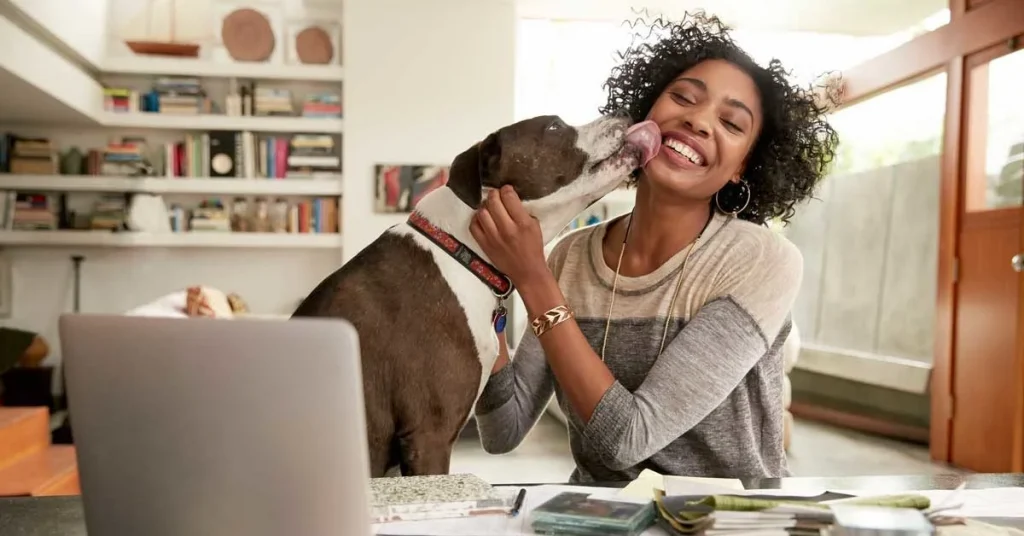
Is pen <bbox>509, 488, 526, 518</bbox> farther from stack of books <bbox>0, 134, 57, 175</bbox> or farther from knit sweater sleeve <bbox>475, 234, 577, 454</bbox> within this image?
stack of books <bbox>0, 134, 57, 175</bbox>

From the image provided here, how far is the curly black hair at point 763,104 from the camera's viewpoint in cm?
154

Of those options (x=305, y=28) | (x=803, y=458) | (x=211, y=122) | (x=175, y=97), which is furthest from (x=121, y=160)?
(x=803, y=458)

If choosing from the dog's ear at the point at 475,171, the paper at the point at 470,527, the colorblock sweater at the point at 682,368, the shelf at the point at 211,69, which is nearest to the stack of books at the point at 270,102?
the shelf at the point at 211,69

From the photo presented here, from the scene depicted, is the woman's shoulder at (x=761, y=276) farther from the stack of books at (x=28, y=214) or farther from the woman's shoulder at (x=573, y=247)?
the stack of books at (x=28, y=214)

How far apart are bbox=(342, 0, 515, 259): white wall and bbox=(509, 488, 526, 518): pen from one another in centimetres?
498

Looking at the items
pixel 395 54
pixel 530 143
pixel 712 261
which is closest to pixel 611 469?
pixel 712 261

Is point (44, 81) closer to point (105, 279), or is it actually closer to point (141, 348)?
point (105, 279)

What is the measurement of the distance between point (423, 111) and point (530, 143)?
15.4ft

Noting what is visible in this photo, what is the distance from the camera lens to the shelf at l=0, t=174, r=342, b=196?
218 inches

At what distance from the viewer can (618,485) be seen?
1109 millimetres

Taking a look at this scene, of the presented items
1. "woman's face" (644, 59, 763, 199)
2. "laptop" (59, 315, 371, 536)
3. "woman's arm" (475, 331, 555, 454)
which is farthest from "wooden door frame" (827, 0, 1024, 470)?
"laptop" (59, 315, 371, 536)

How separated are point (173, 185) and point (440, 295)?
5.09m

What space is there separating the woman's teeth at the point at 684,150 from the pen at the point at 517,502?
2.33 ft

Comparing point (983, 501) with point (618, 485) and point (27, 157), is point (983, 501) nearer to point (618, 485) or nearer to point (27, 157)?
point (618, 485)
